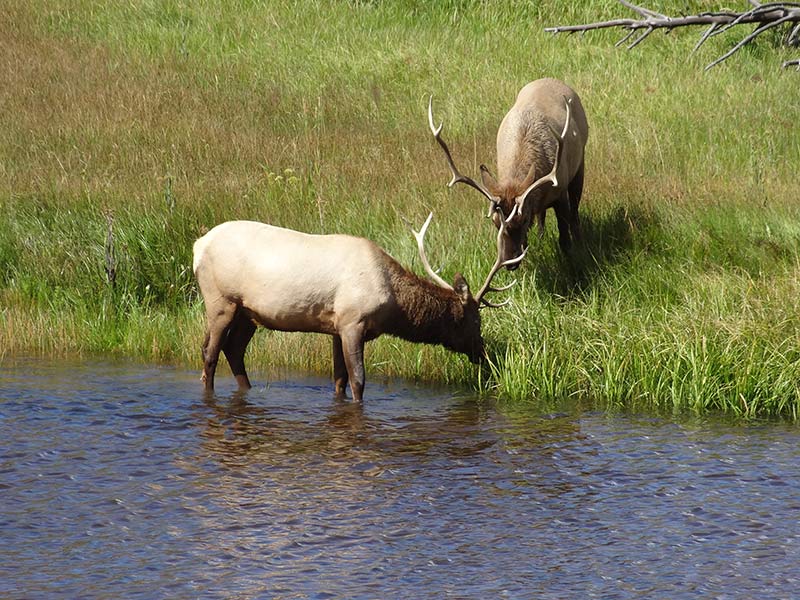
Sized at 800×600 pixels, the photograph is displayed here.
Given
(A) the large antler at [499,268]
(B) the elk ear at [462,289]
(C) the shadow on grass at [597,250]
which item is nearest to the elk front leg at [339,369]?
(B) the elk ear at [462,289]

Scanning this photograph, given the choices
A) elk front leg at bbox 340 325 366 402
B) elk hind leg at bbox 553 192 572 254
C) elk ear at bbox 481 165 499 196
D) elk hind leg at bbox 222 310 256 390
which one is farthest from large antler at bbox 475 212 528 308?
elk hind leg at bbox 222 310 256 390

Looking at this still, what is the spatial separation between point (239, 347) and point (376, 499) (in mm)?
3060

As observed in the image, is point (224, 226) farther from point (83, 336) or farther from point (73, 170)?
point (73, 170)

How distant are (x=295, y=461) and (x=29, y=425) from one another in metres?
1.90

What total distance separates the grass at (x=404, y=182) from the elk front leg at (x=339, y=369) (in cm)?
76

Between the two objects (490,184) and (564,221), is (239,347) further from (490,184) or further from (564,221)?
(564,221)

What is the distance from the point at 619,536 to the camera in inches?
262

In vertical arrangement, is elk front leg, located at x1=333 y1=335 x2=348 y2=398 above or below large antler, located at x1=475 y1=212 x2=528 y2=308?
below

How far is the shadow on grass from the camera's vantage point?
1080cm

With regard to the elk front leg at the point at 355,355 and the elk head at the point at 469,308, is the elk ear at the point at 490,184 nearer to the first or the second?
the elk head at the point at 469,308

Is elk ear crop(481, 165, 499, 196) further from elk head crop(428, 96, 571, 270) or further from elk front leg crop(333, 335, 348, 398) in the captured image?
elk front leg crop(333, 335, 348, 398)

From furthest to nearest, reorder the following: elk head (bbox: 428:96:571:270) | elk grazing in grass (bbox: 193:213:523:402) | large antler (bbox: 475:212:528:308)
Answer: elk head (bbox: 428:96:571:270)
large antler (bbox: 475:212:528:308)
elk grazing in grass (bbox: 193:213:523:402)

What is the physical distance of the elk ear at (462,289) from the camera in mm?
9797

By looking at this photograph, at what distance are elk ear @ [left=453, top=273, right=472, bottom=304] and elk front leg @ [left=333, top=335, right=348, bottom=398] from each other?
3.21ft
